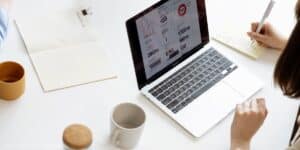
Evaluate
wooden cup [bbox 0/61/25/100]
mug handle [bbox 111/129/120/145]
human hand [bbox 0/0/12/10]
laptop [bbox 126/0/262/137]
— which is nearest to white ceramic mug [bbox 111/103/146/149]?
mug handle [bbox 111/129/120/145]

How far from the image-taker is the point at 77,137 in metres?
1.00

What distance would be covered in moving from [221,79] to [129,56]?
240 mm

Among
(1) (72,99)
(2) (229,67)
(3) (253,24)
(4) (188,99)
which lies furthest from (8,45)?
(3) (253,24)

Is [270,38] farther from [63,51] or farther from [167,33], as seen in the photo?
[63,51]

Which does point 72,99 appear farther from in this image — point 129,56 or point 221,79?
point 221,79

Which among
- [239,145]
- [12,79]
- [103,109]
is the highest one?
[12,79]

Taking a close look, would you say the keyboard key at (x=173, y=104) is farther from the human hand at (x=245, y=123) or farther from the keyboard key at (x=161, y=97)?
the human hand at (x=245, y=123)

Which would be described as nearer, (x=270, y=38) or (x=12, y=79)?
(x=12, y=79)

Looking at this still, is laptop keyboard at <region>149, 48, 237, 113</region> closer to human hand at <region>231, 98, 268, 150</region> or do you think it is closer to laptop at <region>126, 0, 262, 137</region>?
laptop at <region>126, 0, 262, 137</region>

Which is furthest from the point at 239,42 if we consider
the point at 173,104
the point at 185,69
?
the point at 173,104

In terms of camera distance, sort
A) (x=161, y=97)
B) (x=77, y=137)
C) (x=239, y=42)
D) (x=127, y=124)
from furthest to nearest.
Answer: (x=239, y=42) < (x=161, y=97) < (x=127, y=124) < (x=77, y=137)

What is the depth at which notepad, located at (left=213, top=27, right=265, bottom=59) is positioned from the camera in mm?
1395

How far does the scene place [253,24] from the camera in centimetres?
144

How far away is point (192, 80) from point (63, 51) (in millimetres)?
324
